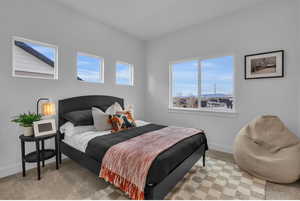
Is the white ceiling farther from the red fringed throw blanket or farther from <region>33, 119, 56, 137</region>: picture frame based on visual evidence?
the red fringed throw blanket

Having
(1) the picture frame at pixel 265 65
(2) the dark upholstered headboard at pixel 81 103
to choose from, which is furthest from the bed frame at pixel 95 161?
(1) the picture frame at pixel 265 65

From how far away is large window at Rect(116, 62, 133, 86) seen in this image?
3863 mm

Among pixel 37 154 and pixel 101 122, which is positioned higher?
pixel 101 122

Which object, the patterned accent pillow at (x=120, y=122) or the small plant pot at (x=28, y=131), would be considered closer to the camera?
the small plant pot at (x=28, y=131)

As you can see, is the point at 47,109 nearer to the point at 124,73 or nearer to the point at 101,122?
the point at 101,122

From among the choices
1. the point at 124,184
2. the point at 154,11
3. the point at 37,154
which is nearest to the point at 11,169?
the point at 37,154

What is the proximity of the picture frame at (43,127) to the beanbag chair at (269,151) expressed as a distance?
10.3 feet

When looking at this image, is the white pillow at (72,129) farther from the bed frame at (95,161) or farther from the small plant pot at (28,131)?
the small plant pot at (28,131)

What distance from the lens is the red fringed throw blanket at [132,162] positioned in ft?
4.77

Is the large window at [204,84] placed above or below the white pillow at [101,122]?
above

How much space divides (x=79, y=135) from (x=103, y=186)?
2.92 feet

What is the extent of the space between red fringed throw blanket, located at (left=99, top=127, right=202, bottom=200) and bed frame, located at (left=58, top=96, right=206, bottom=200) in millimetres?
127

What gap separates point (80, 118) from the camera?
2514 millimetres

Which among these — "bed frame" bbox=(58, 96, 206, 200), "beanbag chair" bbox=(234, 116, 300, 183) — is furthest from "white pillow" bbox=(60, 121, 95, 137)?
"beanbag chair" bbox=(234, 116, 300, 183)
